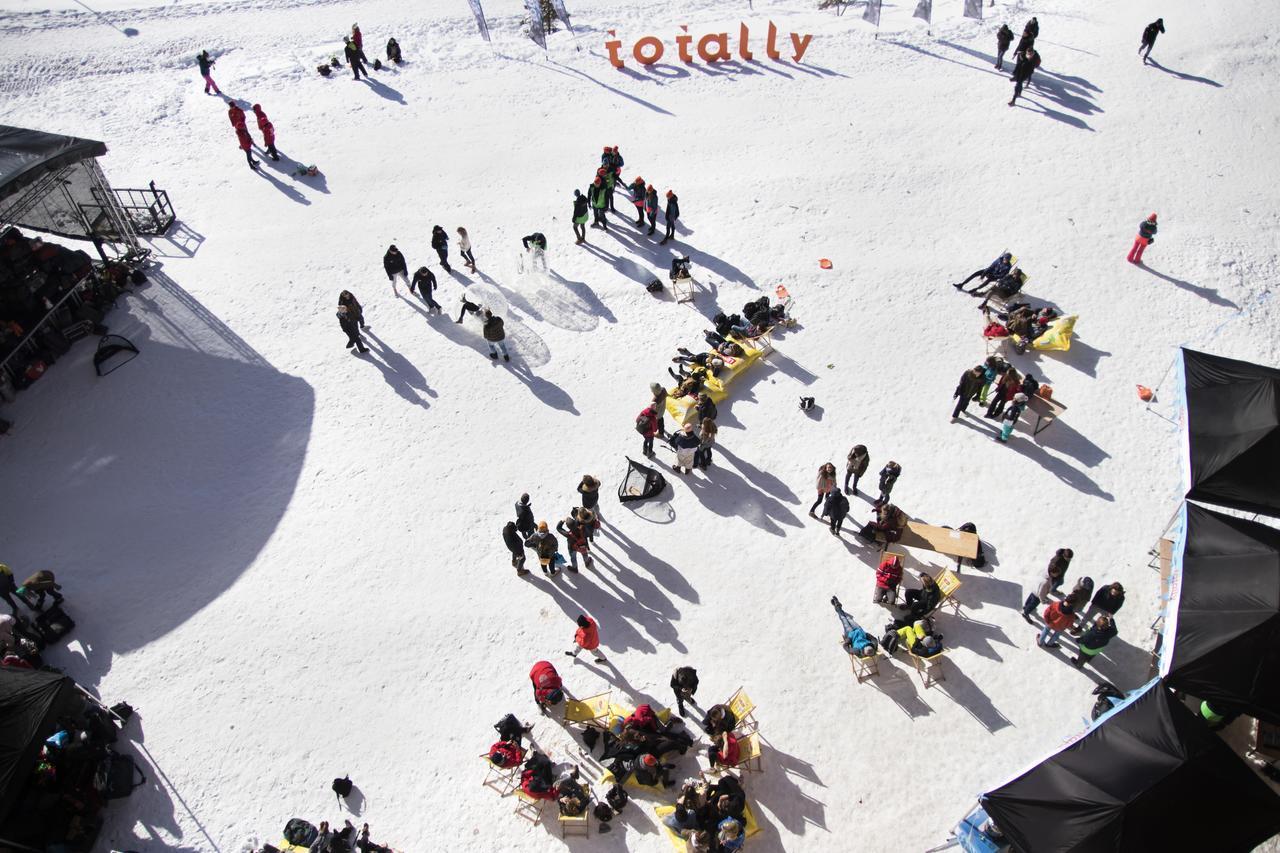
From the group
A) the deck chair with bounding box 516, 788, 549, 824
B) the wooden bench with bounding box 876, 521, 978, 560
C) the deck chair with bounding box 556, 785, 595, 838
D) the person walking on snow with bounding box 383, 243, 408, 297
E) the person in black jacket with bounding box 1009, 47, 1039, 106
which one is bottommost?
the deck chair with bounding box 516, 788, 549, 824

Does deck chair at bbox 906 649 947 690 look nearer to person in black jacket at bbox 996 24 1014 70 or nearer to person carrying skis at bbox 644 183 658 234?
person carrying skis at bbox 644 183 658 234

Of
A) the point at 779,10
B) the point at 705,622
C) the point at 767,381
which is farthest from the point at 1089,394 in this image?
the point at 779,10

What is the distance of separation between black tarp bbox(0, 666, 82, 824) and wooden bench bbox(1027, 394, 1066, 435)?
54.4 feet

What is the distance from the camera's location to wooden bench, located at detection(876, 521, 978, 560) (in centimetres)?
1341

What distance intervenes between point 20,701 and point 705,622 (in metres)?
9.55

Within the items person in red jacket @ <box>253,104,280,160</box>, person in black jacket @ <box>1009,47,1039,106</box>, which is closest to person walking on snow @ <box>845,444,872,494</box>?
person in black jacket @ <box>1009,47,1039,106</box>

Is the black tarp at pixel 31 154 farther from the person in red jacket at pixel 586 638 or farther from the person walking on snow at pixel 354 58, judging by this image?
the person in red jacket at pixel 586 638

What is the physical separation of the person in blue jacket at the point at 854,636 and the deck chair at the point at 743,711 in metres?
1.83

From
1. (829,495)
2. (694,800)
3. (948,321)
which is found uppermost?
(948,321)

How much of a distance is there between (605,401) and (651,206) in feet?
20.8

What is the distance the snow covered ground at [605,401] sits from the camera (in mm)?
12008

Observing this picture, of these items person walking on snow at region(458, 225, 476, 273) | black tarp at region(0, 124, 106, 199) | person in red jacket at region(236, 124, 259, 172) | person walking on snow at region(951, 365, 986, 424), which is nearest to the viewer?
person walking on snow at region(951, 365, 986, 424)

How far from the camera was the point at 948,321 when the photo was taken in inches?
715

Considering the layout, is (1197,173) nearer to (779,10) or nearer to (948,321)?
(948,321)
